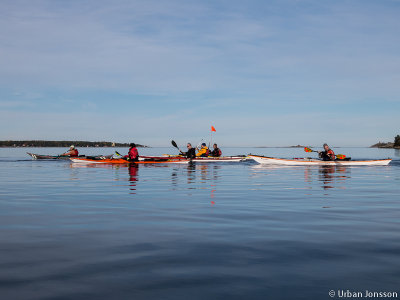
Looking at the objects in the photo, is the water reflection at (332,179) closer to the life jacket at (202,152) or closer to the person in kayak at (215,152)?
the life jacket at (202,152)

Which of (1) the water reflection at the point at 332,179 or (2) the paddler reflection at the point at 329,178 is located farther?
(2) the paddler reflection at the point at 329,178

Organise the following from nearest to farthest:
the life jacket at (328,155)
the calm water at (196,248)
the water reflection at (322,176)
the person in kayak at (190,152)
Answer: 1. the calm water at (196,248)
2. the water reflection at (322,176)
3. the life jacket at (328,155)
4. the person in kayak at (190,152)

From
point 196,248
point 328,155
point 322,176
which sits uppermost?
point 328,155

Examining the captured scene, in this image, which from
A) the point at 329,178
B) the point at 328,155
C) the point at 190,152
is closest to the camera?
the point at 329,178

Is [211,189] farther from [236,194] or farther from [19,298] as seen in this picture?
[19,298]

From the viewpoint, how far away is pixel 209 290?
18.3 feet

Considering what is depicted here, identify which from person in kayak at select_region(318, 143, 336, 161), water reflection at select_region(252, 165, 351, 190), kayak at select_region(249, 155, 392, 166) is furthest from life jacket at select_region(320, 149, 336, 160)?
water reflection at select_region(252, 165, 351, 190)

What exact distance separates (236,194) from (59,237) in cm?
993

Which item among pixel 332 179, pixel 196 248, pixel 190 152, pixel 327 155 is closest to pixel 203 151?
pixel 190 152

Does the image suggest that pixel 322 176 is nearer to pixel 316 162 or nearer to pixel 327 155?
pixel 327 155

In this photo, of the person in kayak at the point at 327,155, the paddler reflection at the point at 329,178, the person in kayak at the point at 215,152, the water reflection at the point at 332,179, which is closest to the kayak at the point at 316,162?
the person in kayak at the point at 327,155

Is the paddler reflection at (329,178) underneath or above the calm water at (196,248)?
above

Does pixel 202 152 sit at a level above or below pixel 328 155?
above

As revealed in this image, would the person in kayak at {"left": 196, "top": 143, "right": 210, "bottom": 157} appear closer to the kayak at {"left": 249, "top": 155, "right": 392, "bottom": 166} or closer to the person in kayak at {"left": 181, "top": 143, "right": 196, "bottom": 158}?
the person in kayak at {"left": 181, "top": 143, "right": 196, "bottom": 158}
